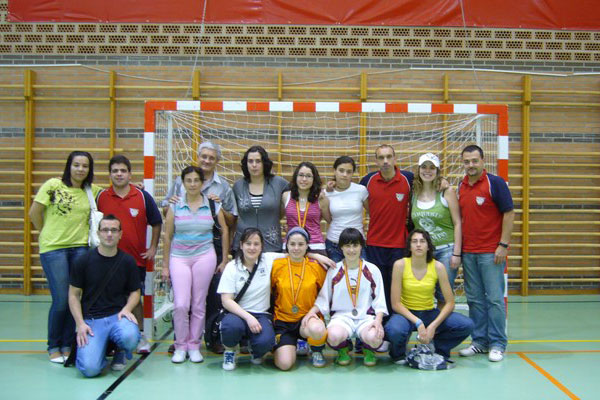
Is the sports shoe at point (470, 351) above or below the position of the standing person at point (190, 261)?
below

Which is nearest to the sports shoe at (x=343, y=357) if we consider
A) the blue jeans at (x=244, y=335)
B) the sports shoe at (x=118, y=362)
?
the blue jeans at (x=244, y=335)

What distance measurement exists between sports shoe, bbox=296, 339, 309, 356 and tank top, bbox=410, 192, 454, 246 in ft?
4.74

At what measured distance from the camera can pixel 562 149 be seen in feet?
25.0

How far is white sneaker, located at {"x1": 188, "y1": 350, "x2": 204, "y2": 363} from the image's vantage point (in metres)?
4.18

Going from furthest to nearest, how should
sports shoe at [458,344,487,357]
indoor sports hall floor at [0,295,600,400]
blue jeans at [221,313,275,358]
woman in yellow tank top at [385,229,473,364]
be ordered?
1. sports shoe at [458,344,487,357]
2. woman in yellow tank top at [385,229,473,364]
3. blue jeans at [221,313,275,358]
4. indoor sports hall floor at [0,295,600,400]

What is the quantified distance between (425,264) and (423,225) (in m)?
0.42

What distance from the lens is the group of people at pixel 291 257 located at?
399 cm

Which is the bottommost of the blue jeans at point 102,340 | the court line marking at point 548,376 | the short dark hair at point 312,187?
the court line marking at point 548,376

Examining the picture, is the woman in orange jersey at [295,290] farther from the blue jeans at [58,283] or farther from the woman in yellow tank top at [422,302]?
the blue jeans at [58,283]

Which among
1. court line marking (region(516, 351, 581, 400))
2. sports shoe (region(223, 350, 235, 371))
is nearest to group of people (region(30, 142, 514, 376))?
sports shoe (region(223, 350, 235, 371))

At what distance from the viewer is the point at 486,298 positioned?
14.3 feet

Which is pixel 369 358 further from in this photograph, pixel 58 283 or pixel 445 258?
pixel 58 283

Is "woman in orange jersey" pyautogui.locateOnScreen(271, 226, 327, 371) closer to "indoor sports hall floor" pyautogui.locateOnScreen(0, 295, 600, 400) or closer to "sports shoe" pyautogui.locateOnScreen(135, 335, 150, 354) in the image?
"indoor sports hall floor" pyautogui.locateOnScreen(0, 295, 600, 400)

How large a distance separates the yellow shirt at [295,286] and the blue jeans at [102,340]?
1.18 metres
